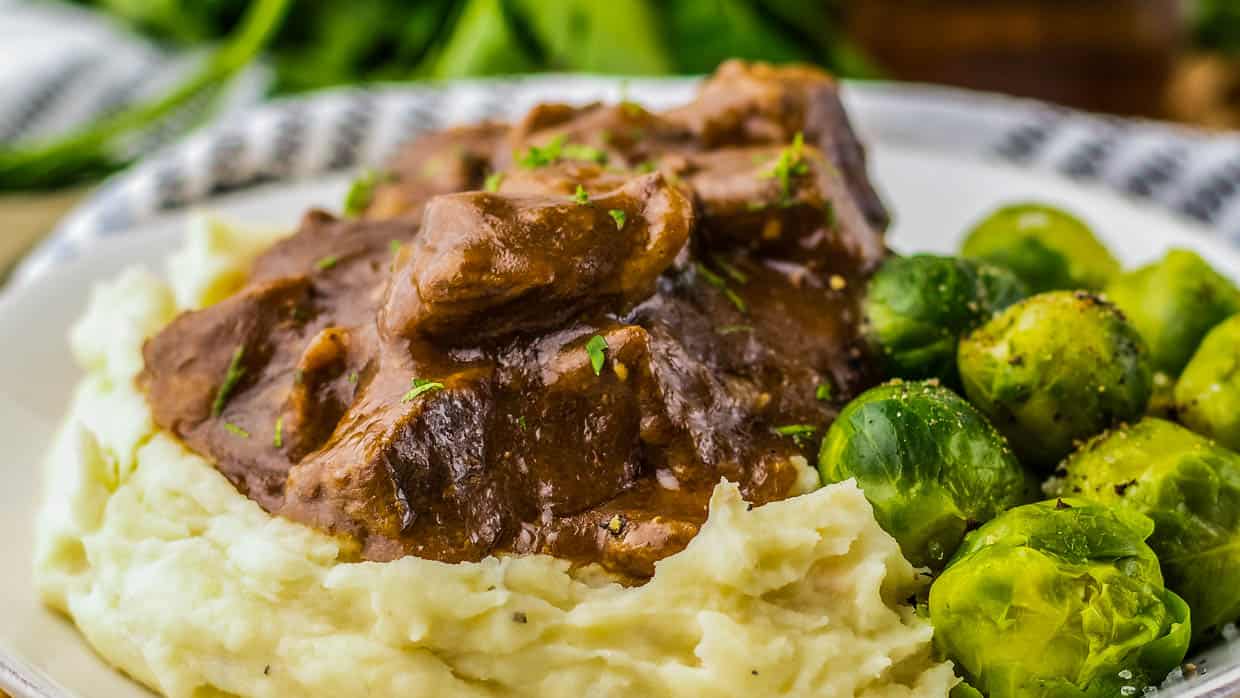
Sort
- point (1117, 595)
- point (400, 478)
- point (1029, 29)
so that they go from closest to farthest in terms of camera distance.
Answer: point (1117, 595) < point (400, 478) < point (1029, 29)

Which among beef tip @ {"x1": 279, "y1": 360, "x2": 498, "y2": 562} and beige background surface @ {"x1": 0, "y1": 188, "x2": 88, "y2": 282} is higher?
beef tip @ {"x1": 279, "y1": 360, "x2": 498, "y2": 562}

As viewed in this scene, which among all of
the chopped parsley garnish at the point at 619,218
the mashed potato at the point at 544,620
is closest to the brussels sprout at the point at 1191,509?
the mashed potato at the point at 544,620

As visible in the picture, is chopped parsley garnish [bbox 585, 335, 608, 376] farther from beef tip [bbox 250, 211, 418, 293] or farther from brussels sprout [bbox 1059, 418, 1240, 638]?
brussels sprout [bbox 1059, 418, 1240, 638]

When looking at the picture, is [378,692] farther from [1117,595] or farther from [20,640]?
[1117,595]

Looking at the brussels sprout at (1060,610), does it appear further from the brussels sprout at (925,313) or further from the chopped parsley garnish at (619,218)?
the chopped parsley garnish at (619,218)

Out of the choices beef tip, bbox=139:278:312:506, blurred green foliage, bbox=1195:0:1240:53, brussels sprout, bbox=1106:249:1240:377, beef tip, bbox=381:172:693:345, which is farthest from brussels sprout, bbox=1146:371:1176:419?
blurred green foliage, bbox=1195:0:1240:53

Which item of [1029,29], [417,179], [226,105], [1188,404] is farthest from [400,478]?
[1029,29]
